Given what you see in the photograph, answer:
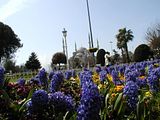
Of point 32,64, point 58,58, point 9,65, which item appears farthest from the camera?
point 9,65

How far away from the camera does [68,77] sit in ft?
43.7

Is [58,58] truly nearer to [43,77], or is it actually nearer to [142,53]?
[142,53]

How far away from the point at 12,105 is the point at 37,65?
55242 millimetres

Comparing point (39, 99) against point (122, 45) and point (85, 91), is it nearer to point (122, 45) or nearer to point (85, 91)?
point (85, 91)

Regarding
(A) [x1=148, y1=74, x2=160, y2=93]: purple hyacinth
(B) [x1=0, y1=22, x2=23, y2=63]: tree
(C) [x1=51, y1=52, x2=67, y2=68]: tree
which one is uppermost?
(B) [x1=0, y1=22, x2=23, y2=63]: tree

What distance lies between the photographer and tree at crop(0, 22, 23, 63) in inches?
2665

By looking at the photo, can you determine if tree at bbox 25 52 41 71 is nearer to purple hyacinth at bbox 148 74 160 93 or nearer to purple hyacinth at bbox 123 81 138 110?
purple hyacinth at bbox 148 74 160 93

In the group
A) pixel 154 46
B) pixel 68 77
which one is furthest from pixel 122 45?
pixel 68 77

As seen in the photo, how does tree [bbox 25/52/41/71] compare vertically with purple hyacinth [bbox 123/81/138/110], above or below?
above

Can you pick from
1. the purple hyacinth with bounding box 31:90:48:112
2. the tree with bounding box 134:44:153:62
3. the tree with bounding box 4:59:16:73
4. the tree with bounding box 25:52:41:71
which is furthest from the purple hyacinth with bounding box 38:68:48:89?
the tree with bounding box 4:59:16:73

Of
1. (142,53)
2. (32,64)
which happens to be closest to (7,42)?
(32,64)

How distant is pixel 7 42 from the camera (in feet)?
225

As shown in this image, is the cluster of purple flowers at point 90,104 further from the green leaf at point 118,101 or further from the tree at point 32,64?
the tree at point 32,64

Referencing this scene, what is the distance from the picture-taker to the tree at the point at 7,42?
67.7 m
